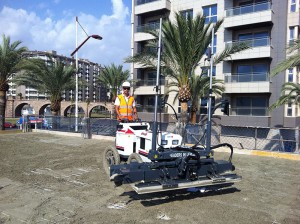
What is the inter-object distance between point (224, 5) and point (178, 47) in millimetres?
14403

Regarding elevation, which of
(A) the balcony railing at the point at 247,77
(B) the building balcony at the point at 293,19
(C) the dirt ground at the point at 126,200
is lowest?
(C) the dirt ground at the point at 126,200

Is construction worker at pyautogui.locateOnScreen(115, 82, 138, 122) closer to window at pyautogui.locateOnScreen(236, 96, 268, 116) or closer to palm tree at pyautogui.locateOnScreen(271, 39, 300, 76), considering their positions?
palm tree at pyautogui.locateOnScreen(271, 39, 300, 76)

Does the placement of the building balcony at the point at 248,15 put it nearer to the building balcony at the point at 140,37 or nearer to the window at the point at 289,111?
the window at the point at 289,111

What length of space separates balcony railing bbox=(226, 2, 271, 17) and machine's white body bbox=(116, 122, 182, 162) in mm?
20713

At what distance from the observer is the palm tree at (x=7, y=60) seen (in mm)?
20531

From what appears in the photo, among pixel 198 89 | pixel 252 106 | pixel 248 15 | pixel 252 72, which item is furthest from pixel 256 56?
pixel 198 89

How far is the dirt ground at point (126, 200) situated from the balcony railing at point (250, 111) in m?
16.3

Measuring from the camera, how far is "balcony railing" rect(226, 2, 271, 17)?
2312 centimetres

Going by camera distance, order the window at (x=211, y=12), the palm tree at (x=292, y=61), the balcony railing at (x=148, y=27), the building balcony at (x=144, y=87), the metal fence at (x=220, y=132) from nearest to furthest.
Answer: the palm tree at (x=292, y=61)
the metal fence at (x=220, y=132)
the balcony railing at (x=148, y=27)
the window at (x=211, y=12)
the building balcony at (x=144, y=87)

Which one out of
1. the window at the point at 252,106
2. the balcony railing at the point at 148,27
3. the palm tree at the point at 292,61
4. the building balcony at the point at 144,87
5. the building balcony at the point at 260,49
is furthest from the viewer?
the building balcony at the point at 144,87

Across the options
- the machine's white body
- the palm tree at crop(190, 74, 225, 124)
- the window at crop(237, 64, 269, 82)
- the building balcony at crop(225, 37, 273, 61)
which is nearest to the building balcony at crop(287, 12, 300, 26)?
the building balcony at crop(225, 37, 273, 61)

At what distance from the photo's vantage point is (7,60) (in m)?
20.5

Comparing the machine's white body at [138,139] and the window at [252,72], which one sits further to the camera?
the window at [252,72]

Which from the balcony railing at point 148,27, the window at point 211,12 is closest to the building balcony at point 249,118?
the window at point 211,12
